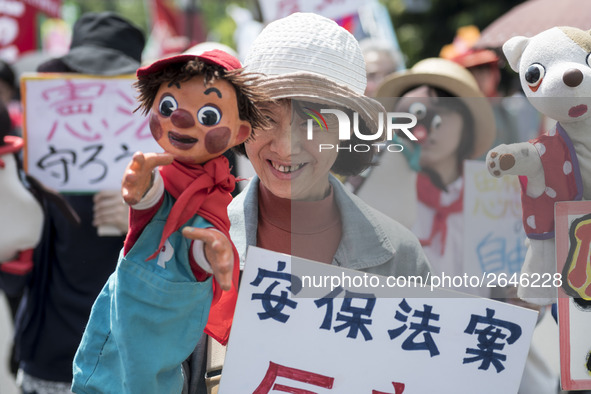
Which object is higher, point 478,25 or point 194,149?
point 478,25

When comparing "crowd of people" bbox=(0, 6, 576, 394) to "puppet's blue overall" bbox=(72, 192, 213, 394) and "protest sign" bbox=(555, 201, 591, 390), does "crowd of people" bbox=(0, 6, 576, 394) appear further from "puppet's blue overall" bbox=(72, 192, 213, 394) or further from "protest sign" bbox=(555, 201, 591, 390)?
"protest sign" bbox=(555, 201, 591, 390)

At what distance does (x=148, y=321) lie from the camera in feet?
5.62

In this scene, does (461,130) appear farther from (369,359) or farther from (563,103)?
(369,359)

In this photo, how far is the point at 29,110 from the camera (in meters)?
3.29

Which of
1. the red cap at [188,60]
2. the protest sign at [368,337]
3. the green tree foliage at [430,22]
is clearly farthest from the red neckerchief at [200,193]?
the green tree foliage at [430,22]

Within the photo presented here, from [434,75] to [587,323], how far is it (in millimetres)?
2006

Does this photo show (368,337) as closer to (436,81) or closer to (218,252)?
(218,252)

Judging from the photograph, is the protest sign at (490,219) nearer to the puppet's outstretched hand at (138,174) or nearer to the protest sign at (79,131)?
the protest sign at (79,131)

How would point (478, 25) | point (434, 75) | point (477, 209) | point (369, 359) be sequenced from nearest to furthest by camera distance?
1. point (369, 359)
2. point (477, 209)
3. point (434, 75)
4. point (478, 25)

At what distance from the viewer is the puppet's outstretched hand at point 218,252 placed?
1621mm

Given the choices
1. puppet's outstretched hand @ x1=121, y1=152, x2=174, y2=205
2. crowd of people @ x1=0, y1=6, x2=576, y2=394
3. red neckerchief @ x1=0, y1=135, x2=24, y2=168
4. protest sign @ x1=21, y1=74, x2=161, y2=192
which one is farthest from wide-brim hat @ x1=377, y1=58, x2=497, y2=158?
puppet's outstretched hand @ x1=121, y1=152, x2=174, y2=205

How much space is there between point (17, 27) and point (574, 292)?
7.91 m

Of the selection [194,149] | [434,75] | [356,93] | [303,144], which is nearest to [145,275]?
[194,149]

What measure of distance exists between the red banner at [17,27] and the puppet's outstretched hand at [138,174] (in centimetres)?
745
